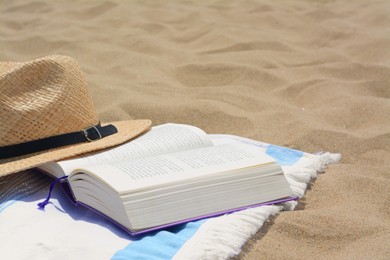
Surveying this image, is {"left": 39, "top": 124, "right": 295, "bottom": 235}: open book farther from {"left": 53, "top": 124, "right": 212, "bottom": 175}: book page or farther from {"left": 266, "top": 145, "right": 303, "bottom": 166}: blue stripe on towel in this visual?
{"left": 266, "top": 145, "right": 303, "bottom": 166}: blue stripe on towel

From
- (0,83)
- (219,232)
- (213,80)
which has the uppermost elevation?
(0,83)

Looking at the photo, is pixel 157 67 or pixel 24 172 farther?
pixel 157 67

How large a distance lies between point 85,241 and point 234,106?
54.4 inches

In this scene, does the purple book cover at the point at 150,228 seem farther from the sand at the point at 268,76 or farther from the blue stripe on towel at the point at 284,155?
the blue stripe on towel at the point at 284,155

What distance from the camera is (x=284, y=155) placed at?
1.90 meters

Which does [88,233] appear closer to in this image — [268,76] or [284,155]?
[284,155]

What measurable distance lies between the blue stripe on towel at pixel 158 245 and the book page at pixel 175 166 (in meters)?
0.11

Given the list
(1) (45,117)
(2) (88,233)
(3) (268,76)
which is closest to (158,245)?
(2) (88,233)

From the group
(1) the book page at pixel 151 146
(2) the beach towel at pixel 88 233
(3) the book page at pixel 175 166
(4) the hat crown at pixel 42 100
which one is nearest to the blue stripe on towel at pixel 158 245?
(2) the beach towel at pixel 88 233

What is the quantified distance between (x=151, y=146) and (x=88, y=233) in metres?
0.37

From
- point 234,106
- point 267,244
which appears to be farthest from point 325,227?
point 234,106

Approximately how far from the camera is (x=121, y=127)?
6.13ft

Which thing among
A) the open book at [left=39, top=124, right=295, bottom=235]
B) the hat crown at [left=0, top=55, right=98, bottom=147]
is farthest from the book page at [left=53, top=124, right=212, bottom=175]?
the hat crown at [left=0, top=55, right=98, bottom=147]

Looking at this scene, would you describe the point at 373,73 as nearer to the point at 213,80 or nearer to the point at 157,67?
the point at 213,80
